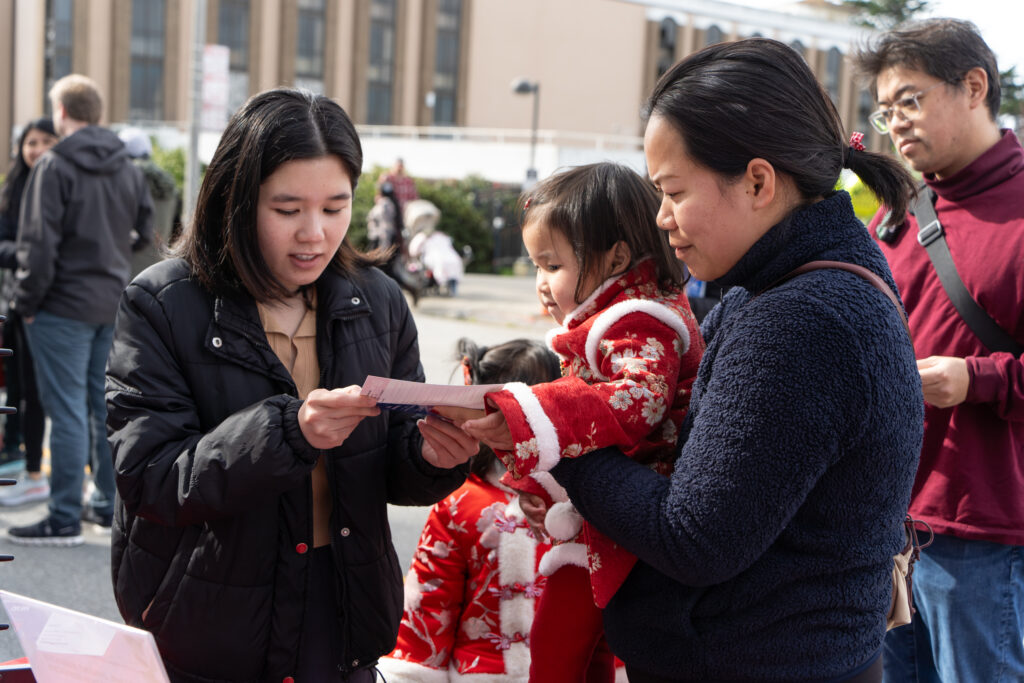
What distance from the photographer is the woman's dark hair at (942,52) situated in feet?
9.27

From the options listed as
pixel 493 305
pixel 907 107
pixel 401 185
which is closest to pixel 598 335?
pixel 907 107

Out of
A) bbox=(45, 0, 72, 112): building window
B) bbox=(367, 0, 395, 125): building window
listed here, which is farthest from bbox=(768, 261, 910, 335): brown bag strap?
bbox=(367, 0, 395, 125): building window

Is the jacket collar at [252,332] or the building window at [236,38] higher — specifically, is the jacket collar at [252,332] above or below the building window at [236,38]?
below

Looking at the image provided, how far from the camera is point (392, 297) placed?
2383 mm

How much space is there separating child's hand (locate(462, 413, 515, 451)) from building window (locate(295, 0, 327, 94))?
5096cm

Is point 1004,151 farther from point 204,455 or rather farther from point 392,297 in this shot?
point 204,455

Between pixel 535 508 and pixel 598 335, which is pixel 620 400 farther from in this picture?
pixel 535 508

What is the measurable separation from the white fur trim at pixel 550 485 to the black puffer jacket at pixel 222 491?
1.16 ft

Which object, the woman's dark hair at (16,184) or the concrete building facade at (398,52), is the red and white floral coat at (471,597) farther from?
the concrete building facade at (398,52)

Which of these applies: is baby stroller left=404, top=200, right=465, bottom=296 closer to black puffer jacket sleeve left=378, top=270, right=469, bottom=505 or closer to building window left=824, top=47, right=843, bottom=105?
black puffer jacket sleeve left=378, top=270, right=469, bottom=505

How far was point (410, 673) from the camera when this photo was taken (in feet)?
9.18

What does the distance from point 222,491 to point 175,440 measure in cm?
17

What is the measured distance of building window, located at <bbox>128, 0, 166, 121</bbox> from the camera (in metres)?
47.2

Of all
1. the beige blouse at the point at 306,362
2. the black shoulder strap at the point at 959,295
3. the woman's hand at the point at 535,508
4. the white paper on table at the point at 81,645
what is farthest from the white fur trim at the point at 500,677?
the black shoulder strap at the point at 959,295
